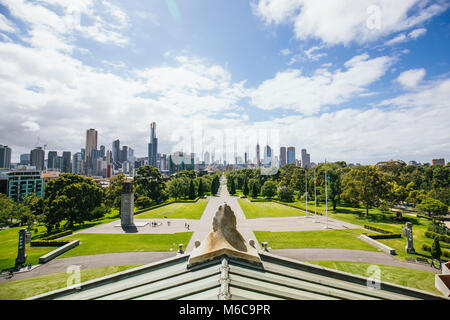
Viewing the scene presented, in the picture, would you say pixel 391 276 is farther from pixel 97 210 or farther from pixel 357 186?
pixel 97 210

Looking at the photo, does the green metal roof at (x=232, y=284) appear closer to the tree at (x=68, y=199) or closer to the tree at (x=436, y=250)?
the tree at (x=436, y=250)

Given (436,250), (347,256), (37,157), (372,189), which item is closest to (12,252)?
(347,256)

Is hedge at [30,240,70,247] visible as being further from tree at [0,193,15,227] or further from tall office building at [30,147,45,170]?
tall office building at [30,147,45,170]

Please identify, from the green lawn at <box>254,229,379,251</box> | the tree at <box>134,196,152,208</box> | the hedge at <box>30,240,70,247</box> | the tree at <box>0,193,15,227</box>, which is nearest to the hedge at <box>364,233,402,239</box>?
the green lawn at <box>254,229,379,251</box>

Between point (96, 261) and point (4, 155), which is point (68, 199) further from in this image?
point (4, 155)
